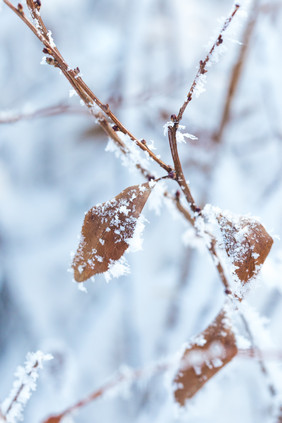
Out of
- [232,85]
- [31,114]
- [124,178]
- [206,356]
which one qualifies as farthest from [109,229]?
[232,85]

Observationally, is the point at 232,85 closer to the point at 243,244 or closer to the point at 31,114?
the point at 31,114

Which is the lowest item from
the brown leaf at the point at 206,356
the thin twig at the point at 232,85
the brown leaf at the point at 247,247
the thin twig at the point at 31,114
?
the brown leaf at the point at 206,356

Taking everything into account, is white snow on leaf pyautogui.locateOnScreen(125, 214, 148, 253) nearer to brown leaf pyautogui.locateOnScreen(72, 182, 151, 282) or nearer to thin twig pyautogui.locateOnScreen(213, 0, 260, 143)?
brown leaf pyautogui.locateOnScreen(72, 182, 151, 282)

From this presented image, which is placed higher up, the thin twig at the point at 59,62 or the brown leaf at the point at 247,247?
the thin twig at the point at 59,62

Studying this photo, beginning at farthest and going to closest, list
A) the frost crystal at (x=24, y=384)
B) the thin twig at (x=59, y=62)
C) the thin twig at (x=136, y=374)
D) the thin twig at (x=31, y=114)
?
the thin twig at (x=31, y=114)
the thin twig at (x=136, y=374)
the frost crystal at (x=24, y=384)
the thin twig at (x=59, y=62)

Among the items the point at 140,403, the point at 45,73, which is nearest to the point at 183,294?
the point at 140,403

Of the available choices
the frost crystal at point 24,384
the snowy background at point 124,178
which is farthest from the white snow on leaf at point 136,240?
the snowy background at point 124,178

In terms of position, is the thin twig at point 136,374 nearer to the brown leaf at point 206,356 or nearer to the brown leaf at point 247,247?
the brown leaf at point 206,356
